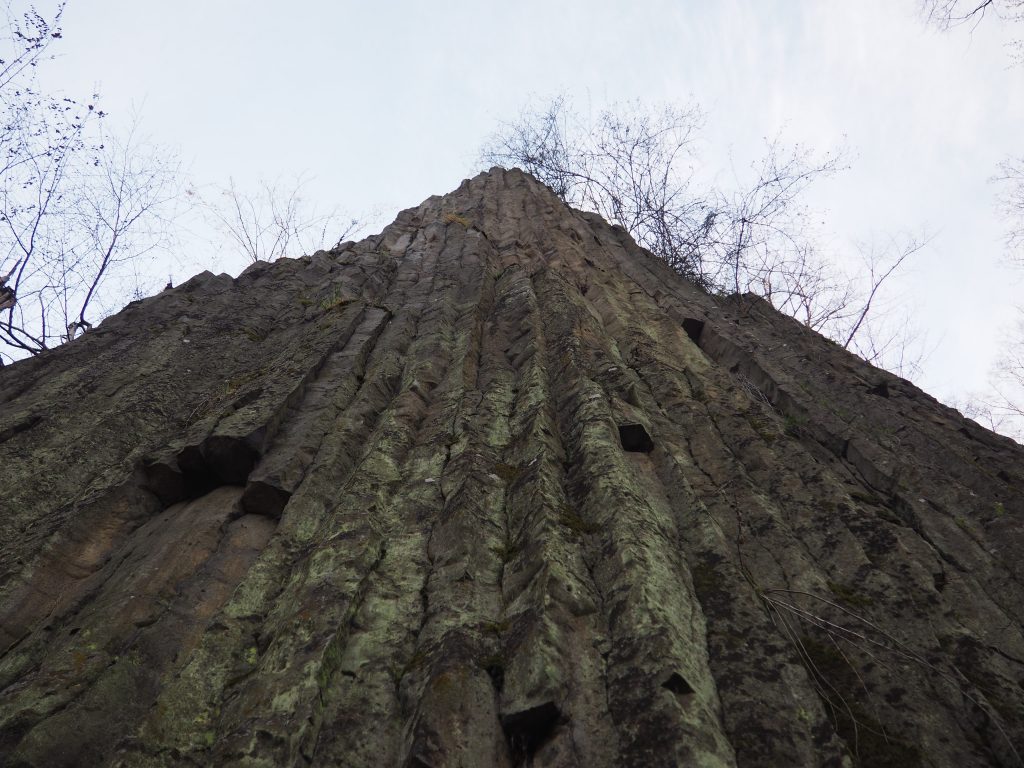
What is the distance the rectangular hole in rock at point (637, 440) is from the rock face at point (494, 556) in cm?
2

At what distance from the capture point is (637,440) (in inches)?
244

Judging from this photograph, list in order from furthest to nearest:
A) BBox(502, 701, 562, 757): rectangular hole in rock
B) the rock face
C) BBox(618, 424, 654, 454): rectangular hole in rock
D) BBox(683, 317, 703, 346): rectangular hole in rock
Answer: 1. BBox(683, 317, 703, 346): rectangular hole in rock
2. BBox(618, 424, 654, 454): rectangular hole in rock
3. the rock face
4. BBox(502, 701, 562, 757): rectangular hole in rock

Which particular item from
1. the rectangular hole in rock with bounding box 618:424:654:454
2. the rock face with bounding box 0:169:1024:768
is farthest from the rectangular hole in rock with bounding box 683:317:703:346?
the rectangular hole in rock with bounding box 618:424:654:454

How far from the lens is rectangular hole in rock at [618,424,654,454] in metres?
6.19

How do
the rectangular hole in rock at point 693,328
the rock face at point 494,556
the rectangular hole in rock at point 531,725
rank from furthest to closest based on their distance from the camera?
the rectangular hole in rock at point 693,328, the rock face at point 494,556, the rectangular hole in rock at point 531,725

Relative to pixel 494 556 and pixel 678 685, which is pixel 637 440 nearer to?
pixel 494 556

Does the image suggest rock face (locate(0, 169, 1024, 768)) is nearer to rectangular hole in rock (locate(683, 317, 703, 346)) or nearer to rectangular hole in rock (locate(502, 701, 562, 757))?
rectangular hole in rock (locate(502, 701, 562, 757))

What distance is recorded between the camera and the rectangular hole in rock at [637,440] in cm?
619

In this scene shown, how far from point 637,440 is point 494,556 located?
7.03 ft

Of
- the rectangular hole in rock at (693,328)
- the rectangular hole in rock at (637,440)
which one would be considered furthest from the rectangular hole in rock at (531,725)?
the rectangular hole in rock at (693,328)

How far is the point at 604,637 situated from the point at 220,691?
2.33 meters

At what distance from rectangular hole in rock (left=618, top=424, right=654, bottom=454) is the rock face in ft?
0.06

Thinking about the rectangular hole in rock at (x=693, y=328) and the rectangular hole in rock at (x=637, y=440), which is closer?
the rectangular hole in rock at (x=637, y=440)

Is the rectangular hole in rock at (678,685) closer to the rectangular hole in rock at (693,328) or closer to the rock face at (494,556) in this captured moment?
the rock face at (494,556)
